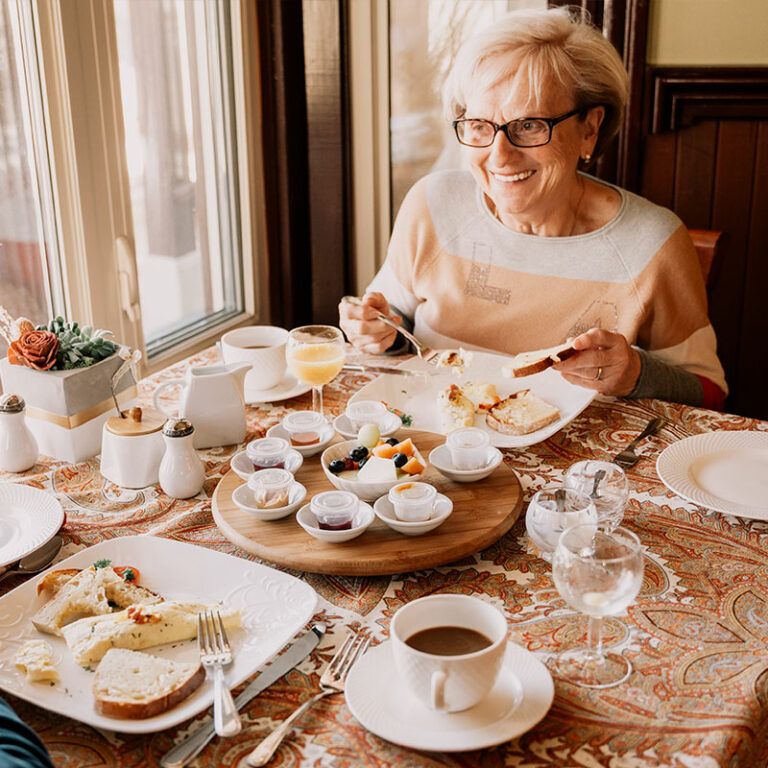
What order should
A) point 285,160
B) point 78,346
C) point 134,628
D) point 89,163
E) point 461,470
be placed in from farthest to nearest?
point 285,160, point 89,163, point 78,346, point 461,470, point 134,628

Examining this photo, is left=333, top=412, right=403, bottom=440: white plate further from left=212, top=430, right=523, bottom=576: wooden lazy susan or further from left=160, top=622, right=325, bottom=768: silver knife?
left=160, top=622, right=325, bottom=768: silver knife

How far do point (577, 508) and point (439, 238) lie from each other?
3.44 ft

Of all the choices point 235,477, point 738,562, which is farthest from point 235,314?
point 738,562

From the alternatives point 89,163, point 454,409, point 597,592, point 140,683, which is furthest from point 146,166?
point 597,592

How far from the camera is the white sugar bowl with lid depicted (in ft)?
4.80

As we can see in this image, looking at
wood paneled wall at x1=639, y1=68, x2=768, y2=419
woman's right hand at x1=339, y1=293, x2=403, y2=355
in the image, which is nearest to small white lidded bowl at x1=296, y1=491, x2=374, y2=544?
woman's right hand at x1=339, y1=293, x2=403, y2=355

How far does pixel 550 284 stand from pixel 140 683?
135cm

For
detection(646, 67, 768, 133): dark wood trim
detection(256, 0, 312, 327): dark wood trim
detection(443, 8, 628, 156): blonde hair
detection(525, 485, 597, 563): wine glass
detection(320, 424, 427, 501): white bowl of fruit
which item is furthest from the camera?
detection(256, 0, 312, 327): dark wood trim

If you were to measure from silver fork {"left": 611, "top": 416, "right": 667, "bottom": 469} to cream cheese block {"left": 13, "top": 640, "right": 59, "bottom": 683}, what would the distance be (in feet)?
3.05

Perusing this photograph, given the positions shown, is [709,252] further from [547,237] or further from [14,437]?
[14,437]

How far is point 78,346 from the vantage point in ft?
5.13

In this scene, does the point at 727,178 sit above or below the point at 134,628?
above

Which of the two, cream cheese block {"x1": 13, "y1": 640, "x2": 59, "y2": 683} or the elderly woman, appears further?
the elderly woman

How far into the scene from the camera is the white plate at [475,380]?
5.50 ft
